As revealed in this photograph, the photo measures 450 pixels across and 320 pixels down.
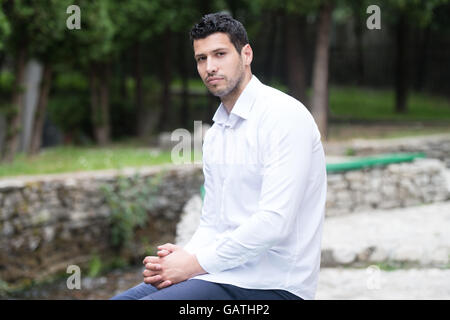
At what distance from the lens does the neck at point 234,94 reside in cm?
256

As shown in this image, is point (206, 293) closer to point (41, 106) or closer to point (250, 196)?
point (250, 196)

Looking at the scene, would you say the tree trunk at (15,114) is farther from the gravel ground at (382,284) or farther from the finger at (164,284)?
the finger at (164,284)

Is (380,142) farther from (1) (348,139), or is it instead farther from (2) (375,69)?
(2) (375,69)

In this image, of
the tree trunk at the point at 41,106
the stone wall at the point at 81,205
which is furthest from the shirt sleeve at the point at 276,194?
the tree trunk at the point at 41,106

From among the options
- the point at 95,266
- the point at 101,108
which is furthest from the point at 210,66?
the point at 101,108

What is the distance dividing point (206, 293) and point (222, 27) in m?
0.98

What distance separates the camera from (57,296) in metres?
9.27

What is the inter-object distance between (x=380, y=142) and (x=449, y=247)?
254 inches

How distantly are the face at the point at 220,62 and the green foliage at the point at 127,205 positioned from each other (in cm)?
845

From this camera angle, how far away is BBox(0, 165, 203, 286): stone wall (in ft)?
31.3

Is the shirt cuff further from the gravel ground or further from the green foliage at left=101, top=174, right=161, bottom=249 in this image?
the green foliage at left=101, top=174, right=161, bottom=249

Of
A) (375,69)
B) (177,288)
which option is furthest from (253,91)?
(375,69)

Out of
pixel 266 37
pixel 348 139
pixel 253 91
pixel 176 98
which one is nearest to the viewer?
pixel 253 91

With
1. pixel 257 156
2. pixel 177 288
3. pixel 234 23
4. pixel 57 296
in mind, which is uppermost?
pixel 234 23
